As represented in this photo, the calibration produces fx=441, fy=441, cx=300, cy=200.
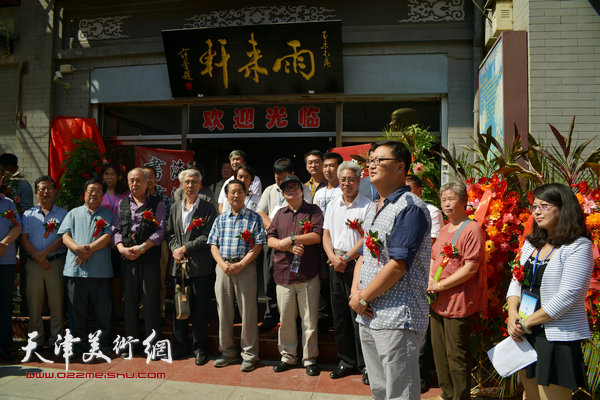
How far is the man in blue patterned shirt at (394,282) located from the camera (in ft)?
7.62

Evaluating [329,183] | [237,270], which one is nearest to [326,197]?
[329,183]

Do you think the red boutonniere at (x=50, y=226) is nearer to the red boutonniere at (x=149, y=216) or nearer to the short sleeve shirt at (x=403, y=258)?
the red boutonniere at (x=149, y=216)

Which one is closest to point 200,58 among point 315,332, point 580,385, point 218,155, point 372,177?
point 218,155

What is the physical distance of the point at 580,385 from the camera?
2.54m

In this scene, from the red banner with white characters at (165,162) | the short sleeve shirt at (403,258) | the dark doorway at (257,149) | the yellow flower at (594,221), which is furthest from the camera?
the dark doorway at (257,149)

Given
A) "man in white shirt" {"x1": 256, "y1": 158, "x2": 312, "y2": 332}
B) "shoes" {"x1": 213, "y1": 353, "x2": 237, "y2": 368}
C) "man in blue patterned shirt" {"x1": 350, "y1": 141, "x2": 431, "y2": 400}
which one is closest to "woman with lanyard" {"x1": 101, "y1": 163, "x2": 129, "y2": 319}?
"shoes" {"x1": 213, "y1": 353, "x2": 237, "y2": 368}

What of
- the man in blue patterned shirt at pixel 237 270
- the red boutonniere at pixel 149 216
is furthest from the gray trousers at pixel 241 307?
the red boutonniere at pixel 149 216

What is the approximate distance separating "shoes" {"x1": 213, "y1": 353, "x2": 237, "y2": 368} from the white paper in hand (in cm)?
254

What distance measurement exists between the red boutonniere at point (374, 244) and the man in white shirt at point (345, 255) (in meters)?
1.48

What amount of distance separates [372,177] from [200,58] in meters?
5.43

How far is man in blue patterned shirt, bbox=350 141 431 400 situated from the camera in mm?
2322

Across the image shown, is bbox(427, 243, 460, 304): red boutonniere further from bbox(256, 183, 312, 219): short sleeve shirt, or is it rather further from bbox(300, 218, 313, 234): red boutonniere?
bbox(256, 183, 312, 219): short sleeve shirt

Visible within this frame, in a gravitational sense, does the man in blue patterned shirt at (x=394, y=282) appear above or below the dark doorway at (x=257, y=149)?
below

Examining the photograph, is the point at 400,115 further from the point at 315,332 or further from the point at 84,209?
the point at 84,209
